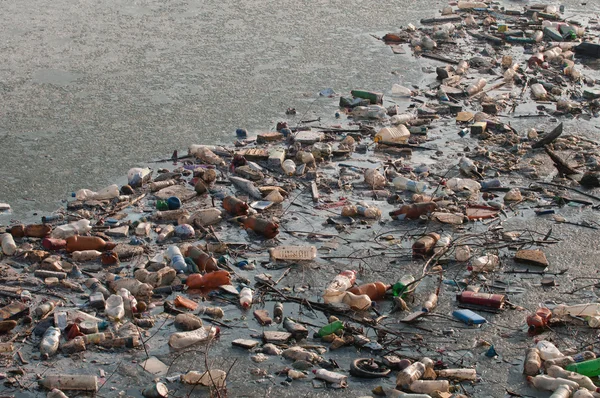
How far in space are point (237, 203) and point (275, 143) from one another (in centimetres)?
127

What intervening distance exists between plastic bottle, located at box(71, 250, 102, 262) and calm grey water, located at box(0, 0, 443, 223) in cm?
73

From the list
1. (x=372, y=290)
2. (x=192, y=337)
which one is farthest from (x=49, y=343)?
(x=372, y=290)

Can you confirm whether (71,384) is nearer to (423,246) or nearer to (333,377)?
(333,377)

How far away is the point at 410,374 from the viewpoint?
3.60 meters

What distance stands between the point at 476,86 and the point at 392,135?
163 cm

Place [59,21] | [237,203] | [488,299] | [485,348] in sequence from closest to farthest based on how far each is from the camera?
[485,348] → [488,299] → [237,203] → [59,21]

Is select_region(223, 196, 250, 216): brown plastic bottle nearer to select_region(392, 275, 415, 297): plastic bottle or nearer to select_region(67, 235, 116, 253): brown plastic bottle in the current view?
select_region(67, 235, 116, 253): brown plastic bottle

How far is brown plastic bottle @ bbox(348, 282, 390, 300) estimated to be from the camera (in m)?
4.32

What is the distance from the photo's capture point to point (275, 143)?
6363mm

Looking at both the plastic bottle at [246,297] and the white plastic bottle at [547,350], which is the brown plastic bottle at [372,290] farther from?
the white plastic bottle at [547,350]

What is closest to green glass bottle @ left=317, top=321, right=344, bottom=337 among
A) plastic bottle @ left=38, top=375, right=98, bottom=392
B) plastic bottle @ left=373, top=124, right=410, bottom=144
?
plastic bottle @ left=38, top=375, right=98, bottom=392

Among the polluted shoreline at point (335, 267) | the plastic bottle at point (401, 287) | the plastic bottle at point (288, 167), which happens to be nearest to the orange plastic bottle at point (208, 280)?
the polluted shoreline at point (335, 267)

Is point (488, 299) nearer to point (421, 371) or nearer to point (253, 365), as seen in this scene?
point (421, 371)

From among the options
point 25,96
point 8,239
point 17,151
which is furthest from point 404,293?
point 25,96
